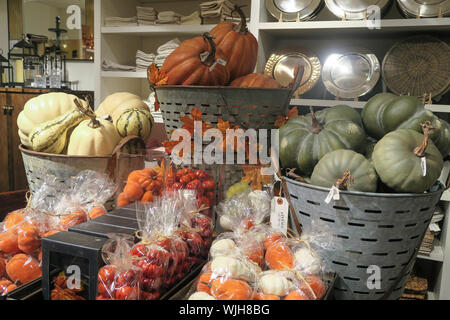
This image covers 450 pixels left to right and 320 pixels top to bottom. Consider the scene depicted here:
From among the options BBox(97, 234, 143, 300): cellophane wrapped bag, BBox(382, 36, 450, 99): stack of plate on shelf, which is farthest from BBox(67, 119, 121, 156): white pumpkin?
BBox(382, 36, 450, 99): stack of plate on shelf

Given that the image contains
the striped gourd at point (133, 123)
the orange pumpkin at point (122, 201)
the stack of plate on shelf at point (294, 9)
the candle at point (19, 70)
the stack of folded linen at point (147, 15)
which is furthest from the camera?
the candle at point (19, 70)

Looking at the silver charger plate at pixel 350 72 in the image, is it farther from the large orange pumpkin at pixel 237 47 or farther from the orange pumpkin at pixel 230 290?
the orange pumpkin at pixel 230 290

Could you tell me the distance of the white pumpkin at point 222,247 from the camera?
649mm

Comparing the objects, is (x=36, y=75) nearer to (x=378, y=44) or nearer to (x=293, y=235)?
(x=378, y=44)

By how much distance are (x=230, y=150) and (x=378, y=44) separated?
1.86 m

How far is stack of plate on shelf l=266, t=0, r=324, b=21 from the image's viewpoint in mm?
2117

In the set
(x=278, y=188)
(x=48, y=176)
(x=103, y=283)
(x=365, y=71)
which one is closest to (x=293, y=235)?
(x=278, y=188)

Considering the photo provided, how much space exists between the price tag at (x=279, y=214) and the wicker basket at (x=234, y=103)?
0.66 feet

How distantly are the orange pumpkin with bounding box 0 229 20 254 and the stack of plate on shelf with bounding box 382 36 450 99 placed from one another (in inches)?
78.2

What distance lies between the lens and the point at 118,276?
548 millimetres

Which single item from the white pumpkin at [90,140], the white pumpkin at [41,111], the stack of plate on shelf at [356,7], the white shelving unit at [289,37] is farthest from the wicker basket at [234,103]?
the stack of plate on shelf at [356,7]

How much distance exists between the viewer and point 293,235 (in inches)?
29.9

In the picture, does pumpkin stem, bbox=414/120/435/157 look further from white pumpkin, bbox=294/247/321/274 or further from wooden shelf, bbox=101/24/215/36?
wooden shelf, bbox=101/24/215/36

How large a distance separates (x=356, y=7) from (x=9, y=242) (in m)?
2.02
